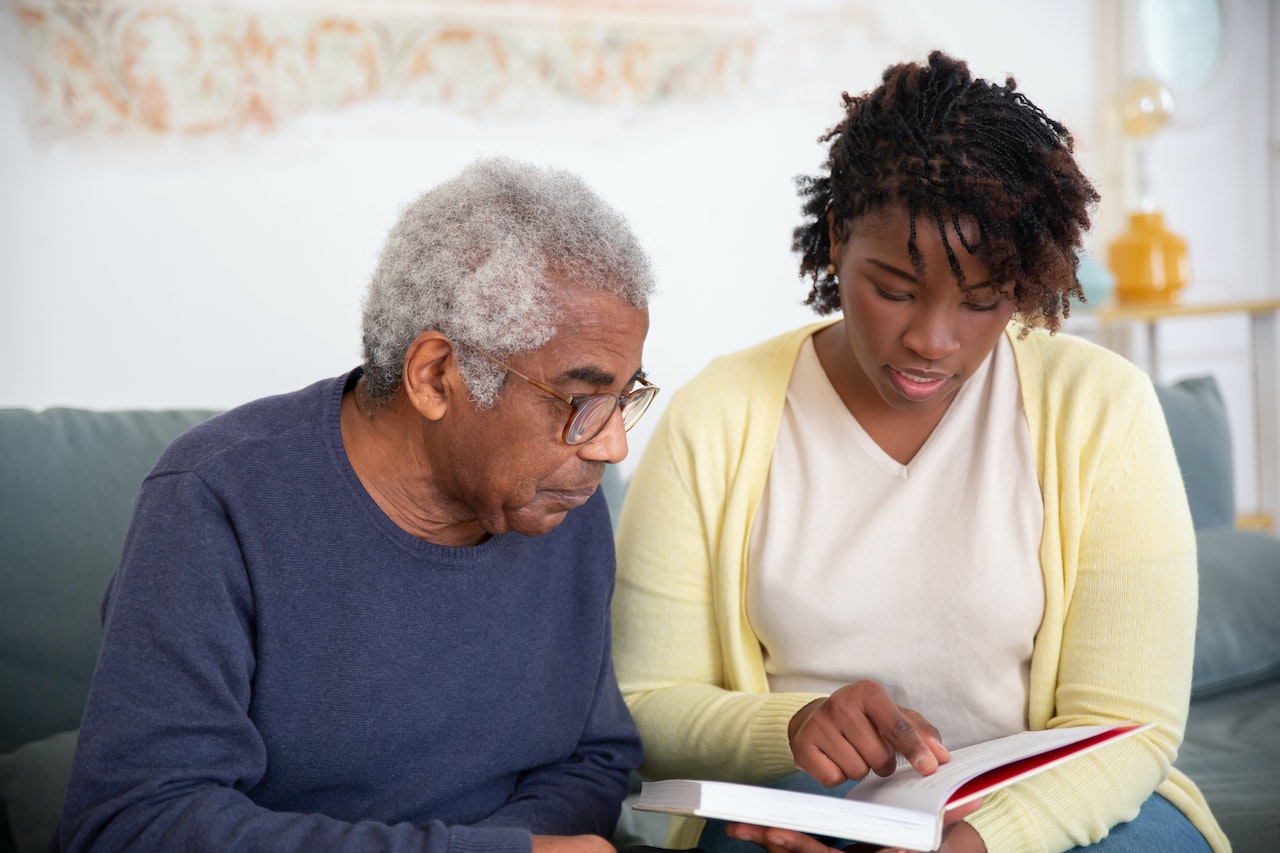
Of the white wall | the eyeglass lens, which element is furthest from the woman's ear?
the white wall

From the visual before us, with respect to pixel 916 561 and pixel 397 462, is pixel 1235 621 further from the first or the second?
pixel 397 462

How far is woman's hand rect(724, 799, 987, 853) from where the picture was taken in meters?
1.10

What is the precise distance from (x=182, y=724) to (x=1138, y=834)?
988 millimetres

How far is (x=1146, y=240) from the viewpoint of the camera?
127 inches

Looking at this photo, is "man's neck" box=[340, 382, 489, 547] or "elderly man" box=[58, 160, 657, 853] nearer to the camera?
"elderly man" box=[58, 160, 657, 853]

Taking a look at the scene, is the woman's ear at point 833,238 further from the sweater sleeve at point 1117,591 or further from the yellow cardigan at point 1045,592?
the sweater sleeve at point 1117,591

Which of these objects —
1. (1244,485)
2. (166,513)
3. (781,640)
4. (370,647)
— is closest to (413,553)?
(370,647)

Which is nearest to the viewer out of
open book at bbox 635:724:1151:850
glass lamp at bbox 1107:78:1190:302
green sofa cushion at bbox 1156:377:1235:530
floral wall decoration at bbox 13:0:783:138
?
open book at bbox 635:724:1151:850

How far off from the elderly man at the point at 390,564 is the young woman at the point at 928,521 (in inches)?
10.0

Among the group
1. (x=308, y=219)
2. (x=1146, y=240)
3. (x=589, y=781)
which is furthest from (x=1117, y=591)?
(x=1146, y=240)

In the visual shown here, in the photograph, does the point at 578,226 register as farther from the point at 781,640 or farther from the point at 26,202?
the point at 26,202

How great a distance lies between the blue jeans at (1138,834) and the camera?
4.16 ft

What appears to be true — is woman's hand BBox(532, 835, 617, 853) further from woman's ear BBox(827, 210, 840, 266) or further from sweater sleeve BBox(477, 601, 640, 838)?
woman's ear BBox(827, 210, 840, 266)

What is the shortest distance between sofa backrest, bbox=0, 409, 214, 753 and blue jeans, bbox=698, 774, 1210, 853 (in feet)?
3.06
